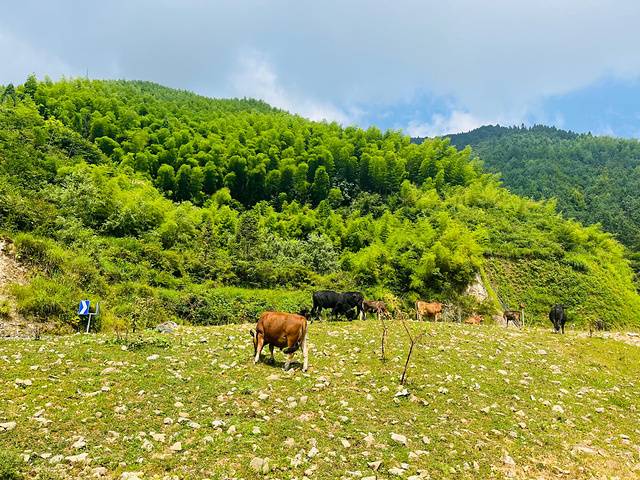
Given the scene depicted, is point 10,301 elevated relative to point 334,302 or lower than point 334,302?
lower

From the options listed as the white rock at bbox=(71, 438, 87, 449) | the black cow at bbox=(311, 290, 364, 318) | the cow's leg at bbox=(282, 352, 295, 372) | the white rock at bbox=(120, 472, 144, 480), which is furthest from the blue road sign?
the white rock at bbox=(120, 472, 144, 480)

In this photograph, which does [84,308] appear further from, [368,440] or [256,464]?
[368,440]

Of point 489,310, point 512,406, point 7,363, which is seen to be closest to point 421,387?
point 512,406

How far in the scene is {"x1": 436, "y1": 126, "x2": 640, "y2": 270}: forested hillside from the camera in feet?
273

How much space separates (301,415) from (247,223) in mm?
33538

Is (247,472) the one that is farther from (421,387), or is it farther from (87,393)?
(421,387)

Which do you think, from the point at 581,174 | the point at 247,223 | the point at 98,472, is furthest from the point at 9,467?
the point at 581,174

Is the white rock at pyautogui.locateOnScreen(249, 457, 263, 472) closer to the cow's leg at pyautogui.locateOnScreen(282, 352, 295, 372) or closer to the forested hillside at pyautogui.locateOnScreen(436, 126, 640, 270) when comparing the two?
the cow's leg at pyautogui.locateOnScreen(282, 352, 295, 372)

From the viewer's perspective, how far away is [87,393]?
6.86 meters

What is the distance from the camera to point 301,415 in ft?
22.2

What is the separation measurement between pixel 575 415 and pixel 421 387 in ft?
10.9

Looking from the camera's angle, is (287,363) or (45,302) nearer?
(287,363)

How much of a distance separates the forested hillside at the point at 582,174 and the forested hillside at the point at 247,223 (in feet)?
119

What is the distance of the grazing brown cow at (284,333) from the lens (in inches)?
380
